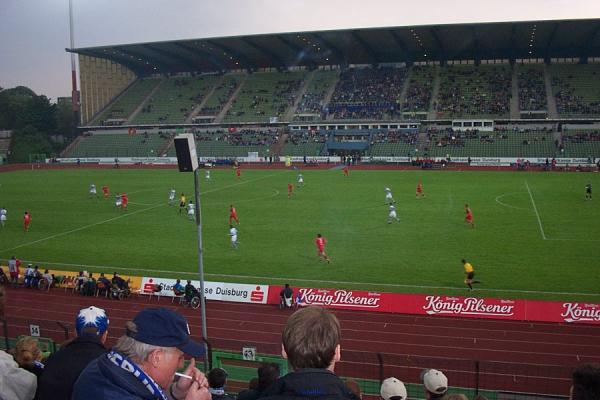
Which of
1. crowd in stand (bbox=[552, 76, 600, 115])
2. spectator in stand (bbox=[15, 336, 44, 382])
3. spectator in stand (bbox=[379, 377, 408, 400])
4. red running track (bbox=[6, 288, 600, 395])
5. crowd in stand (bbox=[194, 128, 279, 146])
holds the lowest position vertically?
red running track (bbox=[6, 288, 600, 395])

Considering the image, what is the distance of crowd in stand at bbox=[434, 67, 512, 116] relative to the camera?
74.6 m

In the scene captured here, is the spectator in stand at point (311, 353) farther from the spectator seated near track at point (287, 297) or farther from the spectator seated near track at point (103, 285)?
the spectator seated near track at point (103, 285)

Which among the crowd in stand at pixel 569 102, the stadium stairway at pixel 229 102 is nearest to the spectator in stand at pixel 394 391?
the crowd in stand at pixel 569 102

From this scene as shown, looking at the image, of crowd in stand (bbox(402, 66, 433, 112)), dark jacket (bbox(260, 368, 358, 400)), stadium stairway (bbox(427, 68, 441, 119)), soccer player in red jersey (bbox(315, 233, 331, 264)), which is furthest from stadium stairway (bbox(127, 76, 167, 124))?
dark jacket (bbox(260, 368, 358, 400))

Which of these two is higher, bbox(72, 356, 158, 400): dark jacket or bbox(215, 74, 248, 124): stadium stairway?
bbox(215, 74, 248, 124): stadium stairway

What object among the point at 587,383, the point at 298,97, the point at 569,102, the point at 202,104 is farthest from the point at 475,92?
the point at 587,383

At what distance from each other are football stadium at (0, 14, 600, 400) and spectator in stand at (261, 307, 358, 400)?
0.21ft

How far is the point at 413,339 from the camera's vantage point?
16047 mm

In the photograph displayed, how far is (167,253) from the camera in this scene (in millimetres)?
27078

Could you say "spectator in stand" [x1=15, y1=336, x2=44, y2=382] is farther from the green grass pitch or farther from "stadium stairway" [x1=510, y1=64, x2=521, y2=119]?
"stadium stairway" [x1=510, y1=64, x2=521, y2=119]

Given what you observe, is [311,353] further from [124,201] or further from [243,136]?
[243,136]

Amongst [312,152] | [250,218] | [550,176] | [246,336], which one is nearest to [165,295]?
[246,336]

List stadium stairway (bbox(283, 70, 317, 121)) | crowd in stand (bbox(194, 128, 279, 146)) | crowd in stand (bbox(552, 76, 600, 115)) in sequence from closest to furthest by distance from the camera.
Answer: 1. crowd in stand (bbox(552, 76, 600, 115))
2. crowd in stand (bbox(194, 128, 279, 146))
3. stadium stairway (bbox(283, 70, 317, 121))

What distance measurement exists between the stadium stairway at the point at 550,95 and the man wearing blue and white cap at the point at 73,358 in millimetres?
75202
